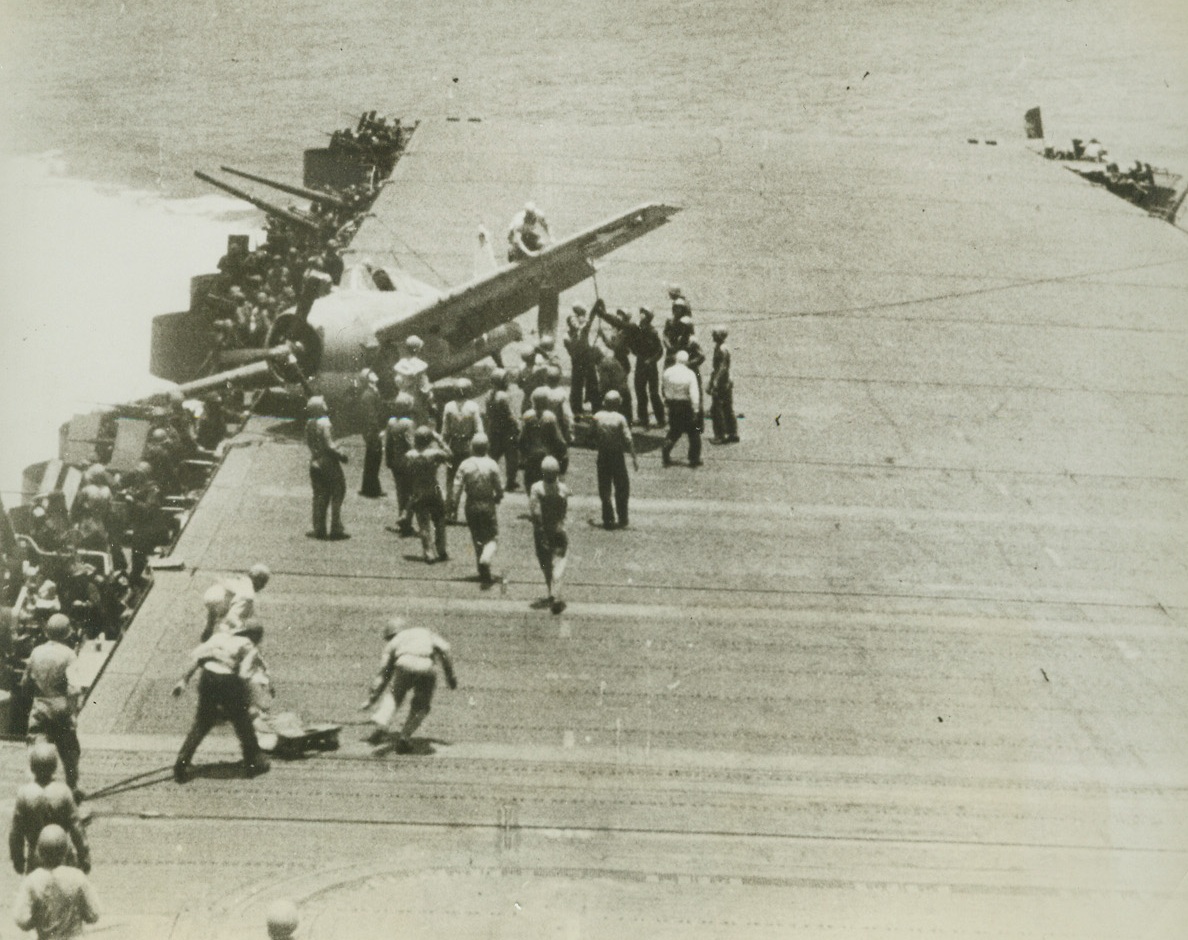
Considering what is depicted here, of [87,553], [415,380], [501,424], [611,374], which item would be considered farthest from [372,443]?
[87,553]

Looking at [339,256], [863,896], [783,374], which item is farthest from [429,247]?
[863,896]

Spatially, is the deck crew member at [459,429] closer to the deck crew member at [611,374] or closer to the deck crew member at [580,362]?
the deck crew member at [611,374]

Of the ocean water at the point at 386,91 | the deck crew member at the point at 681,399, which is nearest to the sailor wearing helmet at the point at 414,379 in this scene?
the deck crew member at the point at 681,399

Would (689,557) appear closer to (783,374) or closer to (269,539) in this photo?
(269,539)

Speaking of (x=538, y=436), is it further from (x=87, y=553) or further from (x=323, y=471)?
(x=87, y=553)

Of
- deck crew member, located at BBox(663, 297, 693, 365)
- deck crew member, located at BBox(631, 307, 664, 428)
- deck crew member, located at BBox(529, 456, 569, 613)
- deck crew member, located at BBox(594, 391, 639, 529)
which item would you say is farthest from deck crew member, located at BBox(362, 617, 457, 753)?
deck crew member, located at BBox(631, 307, 664, 428)

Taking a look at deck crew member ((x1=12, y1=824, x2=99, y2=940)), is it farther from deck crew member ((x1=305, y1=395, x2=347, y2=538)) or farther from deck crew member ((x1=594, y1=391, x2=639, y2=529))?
deck crew member ((x1=594, y1=391, x2=639, y2=529))
